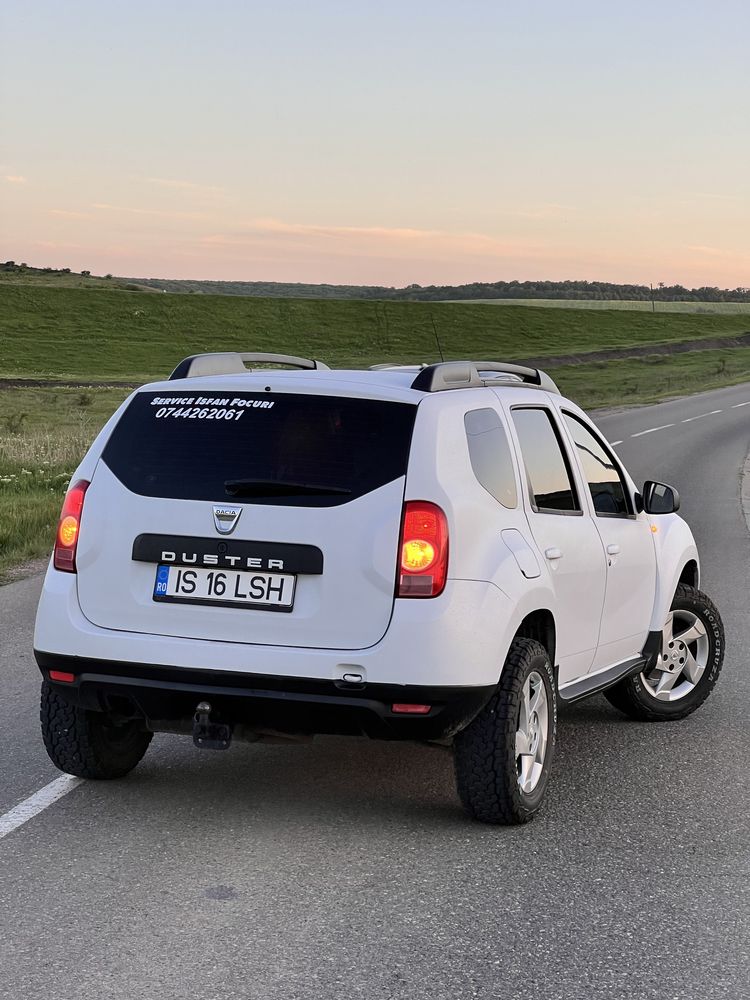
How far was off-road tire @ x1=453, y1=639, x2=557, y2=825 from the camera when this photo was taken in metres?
Result: 5.06

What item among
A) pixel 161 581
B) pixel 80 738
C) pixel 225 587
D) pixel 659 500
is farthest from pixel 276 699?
pixel 659 500

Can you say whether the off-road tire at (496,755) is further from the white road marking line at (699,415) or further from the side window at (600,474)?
the white road marking line at (699,415)

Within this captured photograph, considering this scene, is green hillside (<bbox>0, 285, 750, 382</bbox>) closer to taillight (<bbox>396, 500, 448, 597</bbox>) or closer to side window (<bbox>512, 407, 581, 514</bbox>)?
side window (<bbox>512, 407, 581, 514</bbox>)

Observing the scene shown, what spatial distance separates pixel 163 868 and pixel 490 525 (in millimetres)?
1687

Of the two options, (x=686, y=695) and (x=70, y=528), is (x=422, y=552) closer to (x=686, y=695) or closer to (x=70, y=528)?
(x=70, y=528)

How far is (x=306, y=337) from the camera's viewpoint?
315 ft

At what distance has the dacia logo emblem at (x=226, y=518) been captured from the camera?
4.96 m

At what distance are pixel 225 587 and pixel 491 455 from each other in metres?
1.17

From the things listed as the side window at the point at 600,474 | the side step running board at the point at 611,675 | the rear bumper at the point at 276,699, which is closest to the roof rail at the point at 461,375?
the side window at the point at 600,474

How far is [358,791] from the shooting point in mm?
5645

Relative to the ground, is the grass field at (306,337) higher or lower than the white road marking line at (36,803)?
lower

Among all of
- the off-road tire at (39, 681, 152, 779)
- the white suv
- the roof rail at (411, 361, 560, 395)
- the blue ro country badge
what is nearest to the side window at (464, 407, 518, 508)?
the white suv

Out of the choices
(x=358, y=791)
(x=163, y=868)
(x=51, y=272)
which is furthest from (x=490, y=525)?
(x=51, y=272)

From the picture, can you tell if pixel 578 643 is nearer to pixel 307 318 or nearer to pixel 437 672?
pixel 437 672
